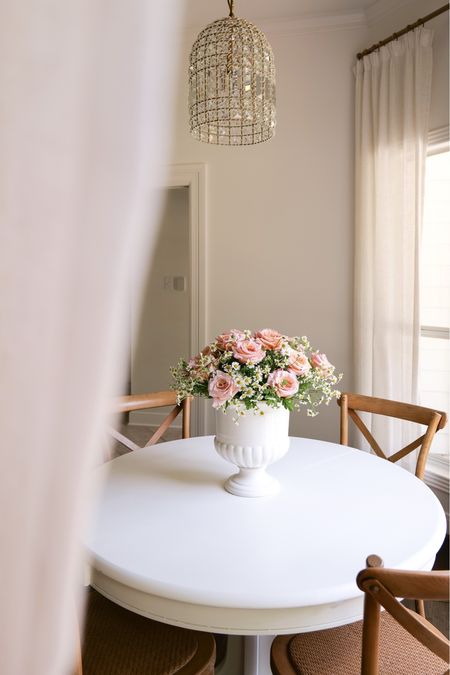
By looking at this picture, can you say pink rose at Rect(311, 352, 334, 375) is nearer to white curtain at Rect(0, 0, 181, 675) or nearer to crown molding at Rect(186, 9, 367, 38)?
white curtain at Rect(0, 0, 181, 675)

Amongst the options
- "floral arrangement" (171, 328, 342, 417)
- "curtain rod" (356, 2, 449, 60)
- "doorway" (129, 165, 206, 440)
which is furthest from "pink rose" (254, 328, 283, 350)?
"curtain rod" (356, 2, 449, 60)

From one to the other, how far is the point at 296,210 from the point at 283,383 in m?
2.15

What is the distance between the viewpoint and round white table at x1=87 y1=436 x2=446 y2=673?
0.92 meters

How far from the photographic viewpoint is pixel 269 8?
293cm

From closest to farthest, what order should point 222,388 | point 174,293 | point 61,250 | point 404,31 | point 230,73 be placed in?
point 61,250 → point 222,388 → point 230,73 → point 404,31 → point 174,293

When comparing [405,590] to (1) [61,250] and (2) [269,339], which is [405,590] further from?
(1) [61,250]

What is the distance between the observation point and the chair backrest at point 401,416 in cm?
176

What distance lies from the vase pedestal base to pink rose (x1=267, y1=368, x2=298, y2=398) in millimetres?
258

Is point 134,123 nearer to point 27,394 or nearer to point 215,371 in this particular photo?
point 27,394

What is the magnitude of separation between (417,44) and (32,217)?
2882 mm

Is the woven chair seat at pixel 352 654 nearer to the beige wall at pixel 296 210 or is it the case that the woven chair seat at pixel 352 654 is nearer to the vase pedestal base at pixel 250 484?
the vase pedestal base at pixel 250 484

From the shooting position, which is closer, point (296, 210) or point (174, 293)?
point (296, 210)

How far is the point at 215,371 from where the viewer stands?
1.28 metres

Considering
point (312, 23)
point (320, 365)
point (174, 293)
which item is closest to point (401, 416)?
point (320, 365)
